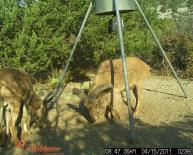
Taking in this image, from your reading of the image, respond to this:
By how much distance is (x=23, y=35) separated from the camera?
52.4 ft

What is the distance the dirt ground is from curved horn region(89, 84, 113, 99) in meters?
0.68

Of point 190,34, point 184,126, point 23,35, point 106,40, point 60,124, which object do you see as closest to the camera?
point 184,126

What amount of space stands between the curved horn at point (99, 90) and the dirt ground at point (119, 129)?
68cm

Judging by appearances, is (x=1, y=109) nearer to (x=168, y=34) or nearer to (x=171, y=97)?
(x=171, y=97)

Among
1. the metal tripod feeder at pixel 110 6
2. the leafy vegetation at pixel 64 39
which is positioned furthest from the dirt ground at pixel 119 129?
the leafy vegetation at pixel 64 39

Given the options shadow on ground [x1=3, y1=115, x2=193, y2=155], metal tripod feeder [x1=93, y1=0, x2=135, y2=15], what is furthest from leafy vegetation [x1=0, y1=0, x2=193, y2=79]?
metal tripod feeder [x1=93, y1=0, x2=135, y2=15]

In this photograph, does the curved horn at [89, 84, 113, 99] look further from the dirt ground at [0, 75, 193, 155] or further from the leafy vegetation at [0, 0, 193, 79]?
the leafy vegetation at [0, 0, 193, 79]

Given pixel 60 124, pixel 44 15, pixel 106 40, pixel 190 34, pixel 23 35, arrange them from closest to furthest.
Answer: pixel 60 124 < pixel 23 35 < pixel 44 15 < pixel 106 40 < pixel 190 34

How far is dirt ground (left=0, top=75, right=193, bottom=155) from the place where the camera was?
848 centimetres

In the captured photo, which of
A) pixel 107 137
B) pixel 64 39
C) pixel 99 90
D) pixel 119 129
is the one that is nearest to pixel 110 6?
pixel 99 90

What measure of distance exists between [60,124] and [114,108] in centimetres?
154

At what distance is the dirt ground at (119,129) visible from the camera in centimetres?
848

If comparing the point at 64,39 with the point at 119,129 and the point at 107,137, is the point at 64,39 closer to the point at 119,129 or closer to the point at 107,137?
the point at 119,129

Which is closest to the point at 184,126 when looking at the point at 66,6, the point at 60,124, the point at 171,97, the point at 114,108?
the point at 114,108
